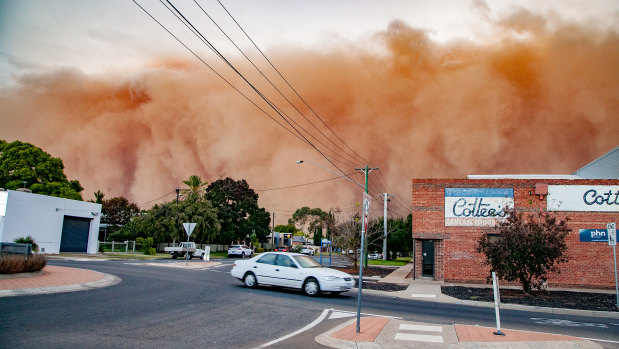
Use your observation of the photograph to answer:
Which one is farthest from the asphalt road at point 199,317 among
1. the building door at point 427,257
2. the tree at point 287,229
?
the tree at point 287,229

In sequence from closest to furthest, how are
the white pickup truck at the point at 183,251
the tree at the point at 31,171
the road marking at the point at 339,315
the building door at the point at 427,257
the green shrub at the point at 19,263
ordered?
the road marking at the point at 339,315 → the green shrub at the point at 19,263 → the building door at the point at 427,257 → the white pickup truck at the point at 183,251 → the tree at the point at 31,171

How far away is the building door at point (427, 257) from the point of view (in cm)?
2672

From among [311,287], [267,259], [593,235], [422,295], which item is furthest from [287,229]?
[311,287]

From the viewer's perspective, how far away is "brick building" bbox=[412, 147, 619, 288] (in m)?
24.1

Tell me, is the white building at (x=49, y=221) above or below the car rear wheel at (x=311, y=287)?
above

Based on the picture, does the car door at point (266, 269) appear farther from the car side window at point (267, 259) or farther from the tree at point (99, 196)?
the tree at point (99, 196)

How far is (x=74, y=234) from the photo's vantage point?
139 feet

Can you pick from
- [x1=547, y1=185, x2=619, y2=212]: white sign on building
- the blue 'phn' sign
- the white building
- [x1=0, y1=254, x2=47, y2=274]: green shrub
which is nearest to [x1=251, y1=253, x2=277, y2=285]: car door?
[x1=0, y1=254, x2=47, y2=274]: green shrub

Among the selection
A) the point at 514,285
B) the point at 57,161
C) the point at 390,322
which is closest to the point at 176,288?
the point at 390,322

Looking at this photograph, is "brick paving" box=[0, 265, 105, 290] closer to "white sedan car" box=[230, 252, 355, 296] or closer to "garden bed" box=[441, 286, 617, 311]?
"white sedan car" box=[230, 252, 355, 296]

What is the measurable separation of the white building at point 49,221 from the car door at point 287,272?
26933 mm

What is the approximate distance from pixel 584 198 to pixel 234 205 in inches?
2090

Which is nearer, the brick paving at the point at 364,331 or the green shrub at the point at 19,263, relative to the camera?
the brick paving at the point at 364,331

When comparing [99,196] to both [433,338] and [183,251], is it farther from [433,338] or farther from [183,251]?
[433,338]
